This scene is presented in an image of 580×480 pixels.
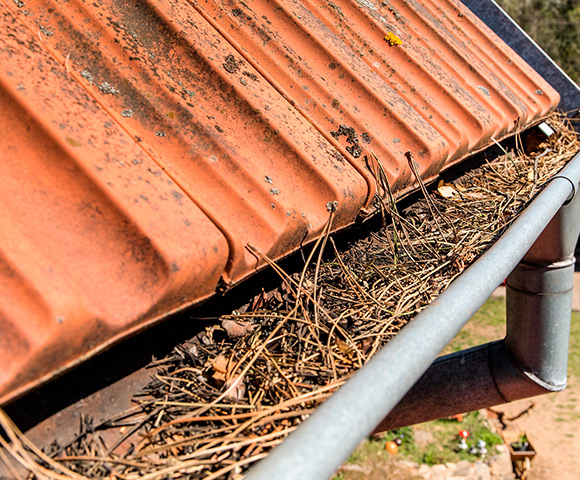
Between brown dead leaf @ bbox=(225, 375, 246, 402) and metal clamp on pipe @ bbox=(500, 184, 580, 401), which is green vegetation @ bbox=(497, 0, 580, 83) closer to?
metal clamp on pipe @ bbox=(500, 184, 580, 401)

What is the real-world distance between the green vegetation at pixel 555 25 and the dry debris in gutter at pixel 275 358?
1434 centimetres

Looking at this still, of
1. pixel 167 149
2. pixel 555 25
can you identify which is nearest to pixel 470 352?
pixel 167 149

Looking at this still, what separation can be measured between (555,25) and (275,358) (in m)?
16.2

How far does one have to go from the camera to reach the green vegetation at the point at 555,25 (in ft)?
45.8

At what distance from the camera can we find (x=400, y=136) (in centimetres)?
194

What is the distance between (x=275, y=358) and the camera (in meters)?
1.36

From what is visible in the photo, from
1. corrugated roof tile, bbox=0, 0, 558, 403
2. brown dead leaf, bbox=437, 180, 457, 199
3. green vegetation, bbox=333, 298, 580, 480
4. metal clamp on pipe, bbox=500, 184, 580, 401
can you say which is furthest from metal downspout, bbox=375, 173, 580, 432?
green vegetation, bbox=333, 298, 580, 480

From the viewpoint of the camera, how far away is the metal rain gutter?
667 millimetres

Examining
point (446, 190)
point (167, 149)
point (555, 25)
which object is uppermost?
point (555, 25)

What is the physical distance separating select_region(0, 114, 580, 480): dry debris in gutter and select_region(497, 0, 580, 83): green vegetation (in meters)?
14.3

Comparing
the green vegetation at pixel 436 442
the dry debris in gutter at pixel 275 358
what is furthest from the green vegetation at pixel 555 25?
the dry debris in gutter at pixel 275 358

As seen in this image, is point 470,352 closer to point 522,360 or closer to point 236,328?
point 522,360

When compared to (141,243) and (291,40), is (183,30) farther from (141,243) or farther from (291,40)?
(141,243)

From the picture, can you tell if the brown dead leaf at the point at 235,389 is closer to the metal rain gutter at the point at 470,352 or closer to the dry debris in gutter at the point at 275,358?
the dry debris in gutter at the point at 275,358
